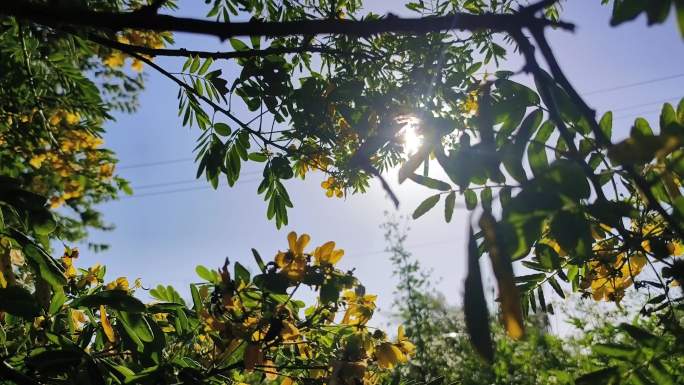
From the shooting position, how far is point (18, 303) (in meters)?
1.12

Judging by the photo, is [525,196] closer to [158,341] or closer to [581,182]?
[581,182]

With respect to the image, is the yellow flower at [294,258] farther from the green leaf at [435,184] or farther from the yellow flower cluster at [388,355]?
the yellow flower cluster at [388,355]

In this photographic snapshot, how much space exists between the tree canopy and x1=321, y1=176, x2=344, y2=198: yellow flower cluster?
0.02 m

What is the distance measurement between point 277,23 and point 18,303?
0.92 m

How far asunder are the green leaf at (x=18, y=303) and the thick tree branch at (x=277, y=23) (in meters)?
0.67

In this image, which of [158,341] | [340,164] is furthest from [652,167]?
→ [340,164]

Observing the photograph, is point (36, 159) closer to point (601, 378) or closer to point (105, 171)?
point (105, 171)

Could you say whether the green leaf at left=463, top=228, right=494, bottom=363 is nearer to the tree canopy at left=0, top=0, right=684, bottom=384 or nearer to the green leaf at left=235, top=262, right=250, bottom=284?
the tree canopy at left=0, top=0, right=684, bottom=384

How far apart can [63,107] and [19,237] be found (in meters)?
2.84

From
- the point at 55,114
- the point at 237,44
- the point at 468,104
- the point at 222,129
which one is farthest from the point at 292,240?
the point at 55,114

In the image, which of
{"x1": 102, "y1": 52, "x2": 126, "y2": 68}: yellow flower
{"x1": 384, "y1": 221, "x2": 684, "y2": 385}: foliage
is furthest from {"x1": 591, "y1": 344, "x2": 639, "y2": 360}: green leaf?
{"x1": 102, "y1": 52, "x2": 126, "y2": 68}: yellow flower

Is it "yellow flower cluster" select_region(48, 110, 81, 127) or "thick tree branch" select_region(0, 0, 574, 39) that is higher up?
"yellow flower cluster" select_region(48, 110, 81, 127)

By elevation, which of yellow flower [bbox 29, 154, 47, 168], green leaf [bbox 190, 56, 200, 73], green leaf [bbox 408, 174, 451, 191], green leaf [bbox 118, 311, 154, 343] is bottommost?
green leaf [bbox 118, 311, 154, 343]

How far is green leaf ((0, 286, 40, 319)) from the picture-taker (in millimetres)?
1117
